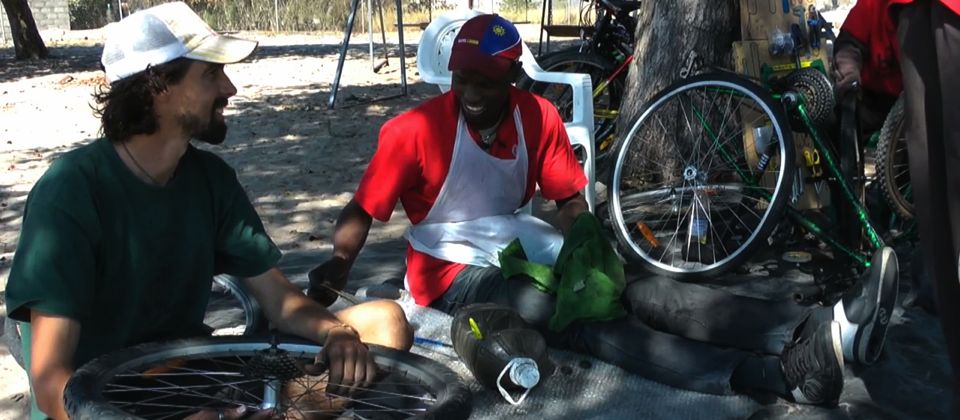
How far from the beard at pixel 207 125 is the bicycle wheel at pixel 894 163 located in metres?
2.84

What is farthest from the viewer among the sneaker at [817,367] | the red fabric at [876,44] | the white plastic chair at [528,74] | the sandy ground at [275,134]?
the sandy ground at [275,134]

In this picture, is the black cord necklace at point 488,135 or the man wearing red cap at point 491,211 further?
the black cord necklace at point 488,135

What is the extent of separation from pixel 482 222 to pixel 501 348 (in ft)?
2.40

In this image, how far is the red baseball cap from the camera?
367 centimetres

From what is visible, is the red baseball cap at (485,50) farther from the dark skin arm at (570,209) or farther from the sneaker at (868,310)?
the sneaker at (868,310)

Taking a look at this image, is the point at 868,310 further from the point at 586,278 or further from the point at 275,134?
the point at 275,134

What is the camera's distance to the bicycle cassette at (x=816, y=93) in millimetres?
4367

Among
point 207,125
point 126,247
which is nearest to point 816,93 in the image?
point 207,125

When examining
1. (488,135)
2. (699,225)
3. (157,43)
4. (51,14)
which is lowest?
(51,14)

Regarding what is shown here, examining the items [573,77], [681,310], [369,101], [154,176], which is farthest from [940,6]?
[369,101]

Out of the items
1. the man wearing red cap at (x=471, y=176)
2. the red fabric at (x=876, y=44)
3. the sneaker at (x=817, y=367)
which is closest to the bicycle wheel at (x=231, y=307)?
the man wearing red cap at (x=471, y=176)

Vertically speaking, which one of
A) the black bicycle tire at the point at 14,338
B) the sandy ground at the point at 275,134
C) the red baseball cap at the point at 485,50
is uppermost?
the red baseball cap at the point at 485,50

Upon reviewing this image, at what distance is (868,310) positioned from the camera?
3.12m

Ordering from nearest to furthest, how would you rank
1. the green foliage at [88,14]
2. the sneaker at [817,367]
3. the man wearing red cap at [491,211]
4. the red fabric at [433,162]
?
1. the sneaker at [817,367]
2. the man wearing red cap at [491,211]
3. the red fabric at [433,162]
4. the green foliage at [88,14]
